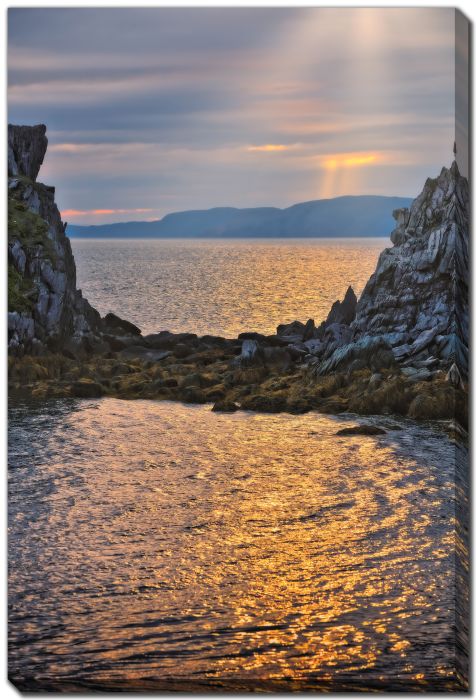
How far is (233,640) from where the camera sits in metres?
10.6

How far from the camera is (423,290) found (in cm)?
1761

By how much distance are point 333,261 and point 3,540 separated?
24.9ft

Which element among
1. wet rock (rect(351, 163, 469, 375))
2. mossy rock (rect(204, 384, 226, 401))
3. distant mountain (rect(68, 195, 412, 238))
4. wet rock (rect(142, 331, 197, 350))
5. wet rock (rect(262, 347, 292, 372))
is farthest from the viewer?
wet rock (rect(142, 331, 197, 350))

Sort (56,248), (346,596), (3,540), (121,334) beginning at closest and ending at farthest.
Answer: (346,596)
(3,540)
(56,248)
(121,334)

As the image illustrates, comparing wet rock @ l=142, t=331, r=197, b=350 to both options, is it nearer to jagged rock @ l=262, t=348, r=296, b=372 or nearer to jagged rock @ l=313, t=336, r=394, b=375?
jagged rock @ l=262, t=348, r=296, b=372

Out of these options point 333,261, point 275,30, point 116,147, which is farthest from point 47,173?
point 333,261

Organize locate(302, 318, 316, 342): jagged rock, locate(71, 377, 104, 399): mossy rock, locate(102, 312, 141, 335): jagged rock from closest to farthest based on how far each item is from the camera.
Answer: locate(302, 318, 316, 342): jagged rock
locate(71, 377, 104, 399): mossy rock
locate(102, 312, 141, 335): jagged rock

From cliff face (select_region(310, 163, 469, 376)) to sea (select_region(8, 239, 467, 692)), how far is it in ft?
2.34

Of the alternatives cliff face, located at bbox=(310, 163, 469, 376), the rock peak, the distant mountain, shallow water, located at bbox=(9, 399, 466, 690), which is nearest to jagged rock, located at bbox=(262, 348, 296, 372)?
cliff face, located at bbox=(310, 163, 469, 376)

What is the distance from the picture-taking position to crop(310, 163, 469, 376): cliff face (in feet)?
41.0

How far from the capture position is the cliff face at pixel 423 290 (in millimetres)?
12484

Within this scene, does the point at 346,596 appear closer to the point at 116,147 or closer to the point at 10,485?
the point at 10,485

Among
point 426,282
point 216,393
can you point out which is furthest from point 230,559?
point 216,393

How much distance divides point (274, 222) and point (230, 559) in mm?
6084
